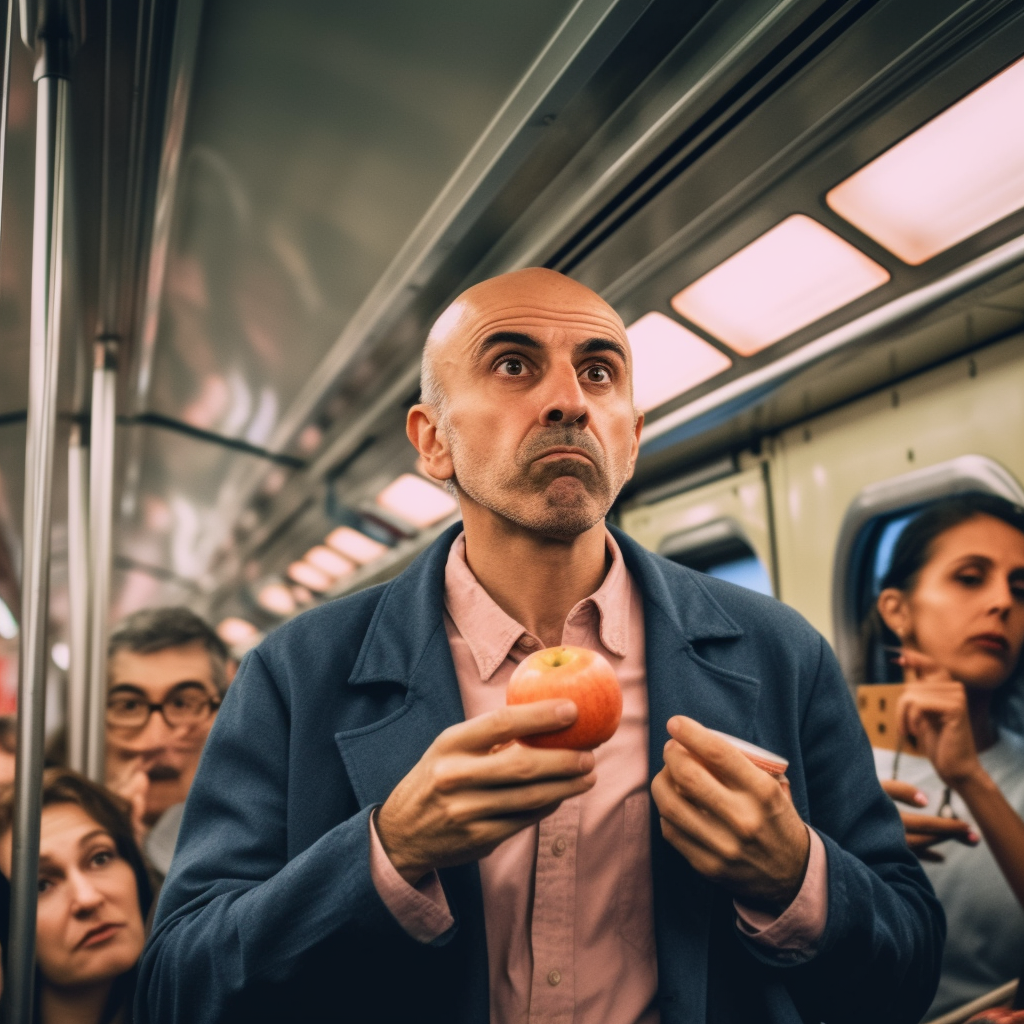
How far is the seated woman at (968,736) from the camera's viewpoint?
7.42ft

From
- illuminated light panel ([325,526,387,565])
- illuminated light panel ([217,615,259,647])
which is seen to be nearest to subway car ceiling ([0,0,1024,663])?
illuminated light panel ([325,526,387,565])

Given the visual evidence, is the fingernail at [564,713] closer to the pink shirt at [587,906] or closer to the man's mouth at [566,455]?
the pink shirt at [587,906]

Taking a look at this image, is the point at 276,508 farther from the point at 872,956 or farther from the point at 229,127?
the point at 872,956

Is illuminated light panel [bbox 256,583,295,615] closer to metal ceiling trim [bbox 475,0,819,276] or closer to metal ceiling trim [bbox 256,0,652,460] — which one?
metal ceiling trim [bbox 256,0,652,460]

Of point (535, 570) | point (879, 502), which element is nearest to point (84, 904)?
point (535, 570)

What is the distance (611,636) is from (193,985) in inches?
30.5

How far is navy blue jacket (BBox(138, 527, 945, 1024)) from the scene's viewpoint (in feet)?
4.22

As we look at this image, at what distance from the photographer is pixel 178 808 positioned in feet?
10.9

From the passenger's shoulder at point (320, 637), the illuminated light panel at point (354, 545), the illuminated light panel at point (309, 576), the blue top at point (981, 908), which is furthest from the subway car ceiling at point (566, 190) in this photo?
the illuminated light panel at point (309, 576)

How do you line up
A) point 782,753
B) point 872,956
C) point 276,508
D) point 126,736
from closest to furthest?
point 872,956 → point 782,753 → point 126,736 → point 276,508

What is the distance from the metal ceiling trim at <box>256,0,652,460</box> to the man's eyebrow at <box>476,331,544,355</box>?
0.63 meters

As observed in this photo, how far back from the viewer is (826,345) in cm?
249

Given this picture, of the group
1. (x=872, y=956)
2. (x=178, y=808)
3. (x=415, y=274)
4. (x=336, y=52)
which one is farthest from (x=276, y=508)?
(x=872, y=956)

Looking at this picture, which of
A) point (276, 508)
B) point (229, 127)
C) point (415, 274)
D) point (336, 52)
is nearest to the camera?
point (336, 52)
